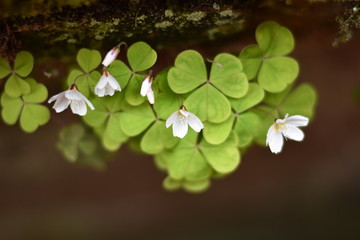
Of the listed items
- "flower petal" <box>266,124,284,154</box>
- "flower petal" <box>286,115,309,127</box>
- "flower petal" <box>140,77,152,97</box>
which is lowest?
"flower petal" <box>266,124,284,154</box>

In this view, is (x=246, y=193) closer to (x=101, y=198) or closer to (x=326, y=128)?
(x=326, y=128)

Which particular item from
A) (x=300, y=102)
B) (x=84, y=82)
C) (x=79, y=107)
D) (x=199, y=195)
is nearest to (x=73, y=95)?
(x=79, y=107)

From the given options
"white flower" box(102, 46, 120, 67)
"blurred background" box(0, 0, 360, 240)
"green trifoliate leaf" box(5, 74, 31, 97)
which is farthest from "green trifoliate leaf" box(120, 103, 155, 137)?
"blurred background" box(0, 0, 360, 240)

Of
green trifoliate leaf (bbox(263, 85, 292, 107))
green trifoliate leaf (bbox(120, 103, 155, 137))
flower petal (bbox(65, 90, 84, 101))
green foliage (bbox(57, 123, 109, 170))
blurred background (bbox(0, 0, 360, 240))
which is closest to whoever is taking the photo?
flower petal (bbox(65, 90, 84, 101))

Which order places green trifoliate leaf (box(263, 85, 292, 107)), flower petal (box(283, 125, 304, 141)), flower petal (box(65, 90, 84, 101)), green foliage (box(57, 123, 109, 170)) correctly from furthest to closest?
green foliage (box(57, 123, 109, 170)) < green trifoliate leaf (box(263, 85, 292, 107)) < flower petal (box(283, 125, 304, 141)) < flower petal (box(65, 90, 84, 101))

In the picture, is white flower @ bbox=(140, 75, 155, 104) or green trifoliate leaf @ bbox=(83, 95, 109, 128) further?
green trifoliate leaf @ bbox=(83, 95, 109, 128)

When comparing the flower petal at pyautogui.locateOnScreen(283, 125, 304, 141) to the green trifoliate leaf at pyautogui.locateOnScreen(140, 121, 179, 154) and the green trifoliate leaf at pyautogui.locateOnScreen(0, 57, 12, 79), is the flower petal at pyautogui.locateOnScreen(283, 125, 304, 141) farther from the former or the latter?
the green trifoliate leaf at pyautogui.locateOnScreen(0, 57, 12, 79)

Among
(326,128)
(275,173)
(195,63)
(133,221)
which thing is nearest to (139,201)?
(133,221)

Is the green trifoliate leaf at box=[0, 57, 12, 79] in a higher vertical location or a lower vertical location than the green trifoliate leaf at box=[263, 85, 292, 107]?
higher

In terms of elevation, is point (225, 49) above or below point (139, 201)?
above
